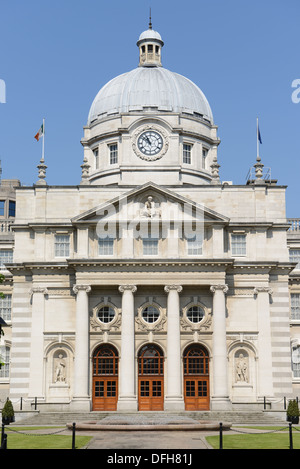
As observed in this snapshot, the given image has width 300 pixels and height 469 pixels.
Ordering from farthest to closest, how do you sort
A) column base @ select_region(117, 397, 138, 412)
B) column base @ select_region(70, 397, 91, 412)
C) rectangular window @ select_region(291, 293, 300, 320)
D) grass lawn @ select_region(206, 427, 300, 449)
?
1. rectangular window @ select_region(291, 293, 300, 320)
2. column base @ select_region(70, 397, 91, 412)
3. column base @ select_region(117, 397, 138, 412)
4. grass lawn @ select_region(206, 427, 300, 449)

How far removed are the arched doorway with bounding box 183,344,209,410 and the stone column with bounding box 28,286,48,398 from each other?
11104mm

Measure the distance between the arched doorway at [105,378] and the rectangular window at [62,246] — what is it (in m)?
8.04

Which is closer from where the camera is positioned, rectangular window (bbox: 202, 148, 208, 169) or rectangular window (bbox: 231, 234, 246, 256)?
rectangular window (bbox: 231, 234, 246, 256)

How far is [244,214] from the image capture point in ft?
199

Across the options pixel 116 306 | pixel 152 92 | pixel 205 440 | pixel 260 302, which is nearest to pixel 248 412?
pixel 260 302

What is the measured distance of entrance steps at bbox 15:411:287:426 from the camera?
51219 millimetres

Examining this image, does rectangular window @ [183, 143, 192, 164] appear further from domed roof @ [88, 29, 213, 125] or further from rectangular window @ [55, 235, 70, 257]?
rectangular window @ [55, 235, 70, 257]

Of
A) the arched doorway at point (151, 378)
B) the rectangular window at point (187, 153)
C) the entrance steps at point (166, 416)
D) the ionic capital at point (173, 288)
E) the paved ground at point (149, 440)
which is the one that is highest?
the rectangular window at point (187, 153)

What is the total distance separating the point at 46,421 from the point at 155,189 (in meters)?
19.6

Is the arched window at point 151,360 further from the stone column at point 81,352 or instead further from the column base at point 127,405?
the stone column at point 81,352

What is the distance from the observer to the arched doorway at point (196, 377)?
57406 millimetres

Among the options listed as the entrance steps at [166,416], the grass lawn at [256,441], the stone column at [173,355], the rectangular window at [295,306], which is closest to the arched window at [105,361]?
the entrance steps at [166,416]

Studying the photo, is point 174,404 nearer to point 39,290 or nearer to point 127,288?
point 127,288

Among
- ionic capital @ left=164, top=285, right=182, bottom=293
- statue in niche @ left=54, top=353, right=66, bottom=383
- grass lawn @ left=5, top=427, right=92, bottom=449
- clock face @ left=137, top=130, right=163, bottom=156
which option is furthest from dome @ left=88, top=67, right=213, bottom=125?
grass lawn @ left=5, top=427, right=92, bottom=449
